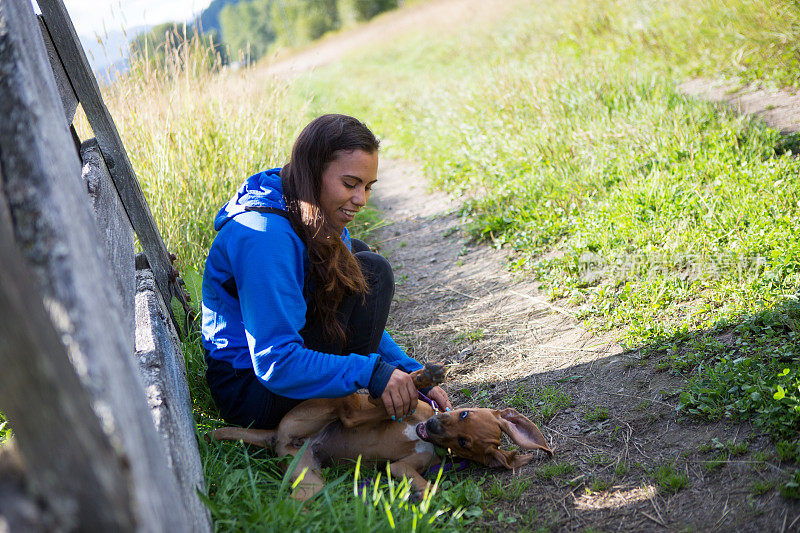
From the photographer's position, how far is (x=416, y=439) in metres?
2.46

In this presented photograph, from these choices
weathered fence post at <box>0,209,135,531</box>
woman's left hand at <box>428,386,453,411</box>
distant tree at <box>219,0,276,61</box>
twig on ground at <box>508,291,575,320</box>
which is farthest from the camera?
distant tree at <box>219,0,276,61</box>

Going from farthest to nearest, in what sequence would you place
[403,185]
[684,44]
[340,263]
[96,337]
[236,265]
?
[403,185], [684,44], [340,263], [236,265], [96,337]

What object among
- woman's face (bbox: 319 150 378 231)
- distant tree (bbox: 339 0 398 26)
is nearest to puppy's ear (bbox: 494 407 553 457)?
woman's face (bbox: 319 150 378 231)

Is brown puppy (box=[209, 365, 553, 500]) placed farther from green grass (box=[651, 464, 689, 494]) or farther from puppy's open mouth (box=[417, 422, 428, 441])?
green grass (box=[651, 464, 689, 494])

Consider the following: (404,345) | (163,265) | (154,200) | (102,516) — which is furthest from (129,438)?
(154,200)

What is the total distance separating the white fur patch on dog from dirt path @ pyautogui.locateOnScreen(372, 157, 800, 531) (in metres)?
0.24

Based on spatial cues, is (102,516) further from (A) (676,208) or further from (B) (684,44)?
(B) (684,44)

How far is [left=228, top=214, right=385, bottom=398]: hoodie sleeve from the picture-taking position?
7.06 feet

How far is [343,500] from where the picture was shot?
2.09 metres

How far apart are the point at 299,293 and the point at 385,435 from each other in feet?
2.35

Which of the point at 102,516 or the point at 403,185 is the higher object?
the point at 102,516

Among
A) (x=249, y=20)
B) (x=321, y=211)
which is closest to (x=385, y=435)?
(x=321, y=211)

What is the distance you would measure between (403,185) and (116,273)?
17.0 ft

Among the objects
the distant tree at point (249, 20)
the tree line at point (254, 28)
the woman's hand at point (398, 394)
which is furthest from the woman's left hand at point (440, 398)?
the distant tree at point (249, 20)
